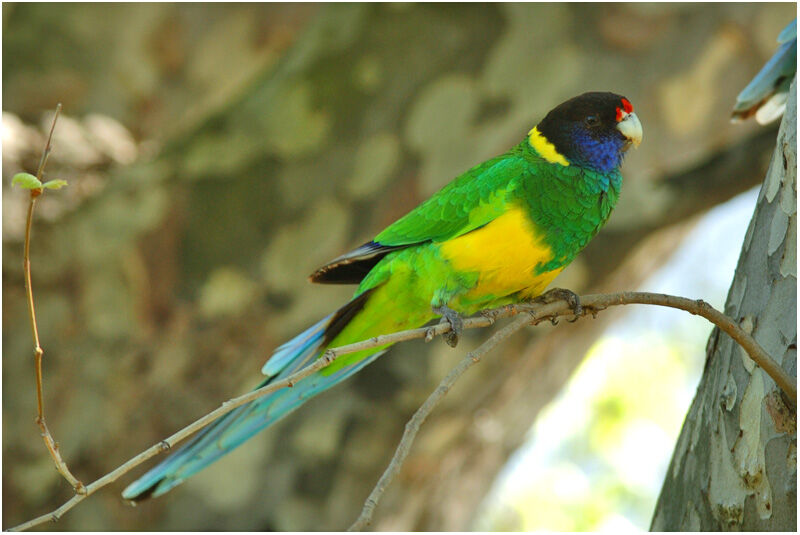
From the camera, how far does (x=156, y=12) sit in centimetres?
450

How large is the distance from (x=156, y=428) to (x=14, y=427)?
680mm

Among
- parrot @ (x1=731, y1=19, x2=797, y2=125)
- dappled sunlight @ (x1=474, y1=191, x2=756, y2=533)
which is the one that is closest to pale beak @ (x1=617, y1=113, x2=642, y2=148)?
parrot @ (x1=731, y1=19, x2=797, y2=125)

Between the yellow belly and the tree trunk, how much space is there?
0.66m

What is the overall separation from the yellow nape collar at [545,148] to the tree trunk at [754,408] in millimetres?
851

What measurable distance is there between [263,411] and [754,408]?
5.03 ft

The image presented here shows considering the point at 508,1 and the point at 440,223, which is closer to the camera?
the point at 440,223

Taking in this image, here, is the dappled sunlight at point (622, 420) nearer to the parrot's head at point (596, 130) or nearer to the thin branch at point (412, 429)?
the parrot's head at point (596, 130)

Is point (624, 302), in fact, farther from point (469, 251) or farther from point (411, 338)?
point (469, 251)

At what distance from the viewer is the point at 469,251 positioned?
2477 mm

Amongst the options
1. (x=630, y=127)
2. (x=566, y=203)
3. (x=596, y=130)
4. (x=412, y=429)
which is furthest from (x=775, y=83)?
(x=412, y=429)

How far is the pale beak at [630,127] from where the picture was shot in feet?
8.52

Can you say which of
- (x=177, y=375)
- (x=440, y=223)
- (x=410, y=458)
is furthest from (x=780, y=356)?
(x=177, y=375)

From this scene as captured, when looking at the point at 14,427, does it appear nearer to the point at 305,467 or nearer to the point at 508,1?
the point at 305,467

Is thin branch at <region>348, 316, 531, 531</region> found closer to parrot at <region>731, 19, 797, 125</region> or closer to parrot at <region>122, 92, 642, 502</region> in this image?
parrot at <region>122, 92, 642, 502</region>
